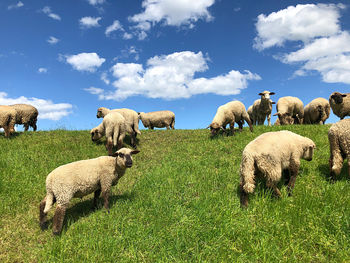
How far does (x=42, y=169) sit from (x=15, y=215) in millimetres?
2848

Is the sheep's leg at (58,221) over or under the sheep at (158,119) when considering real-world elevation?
under

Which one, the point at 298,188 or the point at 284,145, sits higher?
the point at 284,145

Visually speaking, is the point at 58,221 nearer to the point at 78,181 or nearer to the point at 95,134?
the point at 78,181

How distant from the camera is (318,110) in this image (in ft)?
60.2

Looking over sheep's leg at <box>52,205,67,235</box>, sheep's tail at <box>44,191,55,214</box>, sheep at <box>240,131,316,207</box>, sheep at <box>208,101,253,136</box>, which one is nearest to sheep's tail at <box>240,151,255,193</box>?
sheep at <box>240,131,316,207</box>

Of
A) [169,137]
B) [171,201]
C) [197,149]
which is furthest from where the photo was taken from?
[169,137]

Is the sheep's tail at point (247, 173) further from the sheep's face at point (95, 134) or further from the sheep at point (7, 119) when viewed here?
the sheep at point (7, 119)

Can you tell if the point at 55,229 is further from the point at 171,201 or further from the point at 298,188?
Result: the point at 298,188

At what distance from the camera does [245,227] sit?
4.30 metres

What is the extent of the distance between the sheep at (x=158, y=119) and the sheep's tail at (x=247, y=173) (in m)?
19.6

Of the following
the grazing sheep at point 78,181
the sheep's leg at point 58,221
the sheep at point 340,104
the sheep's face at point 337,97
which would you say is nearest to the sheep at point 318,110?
the sheep at point 340,104

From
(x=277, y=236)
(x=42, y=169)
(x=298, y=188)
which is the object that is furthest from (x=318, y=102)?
(x=42, y=169)

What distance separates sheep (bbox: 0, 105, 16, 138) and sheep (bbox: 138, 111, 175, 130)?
14.7m

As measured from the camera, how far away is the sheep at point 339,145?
5.97 m
